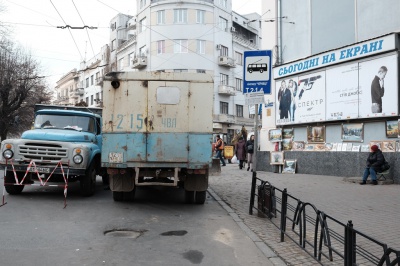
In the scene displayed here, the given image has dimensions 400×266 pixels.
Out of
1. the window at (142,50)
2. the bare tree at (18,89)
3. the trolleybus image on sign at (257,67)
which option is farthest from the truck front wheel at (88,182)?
the window at (142,50)

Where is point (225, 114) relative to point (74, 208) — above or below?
above

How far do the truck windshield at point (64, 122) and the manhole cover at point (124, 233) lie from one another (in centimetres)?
526

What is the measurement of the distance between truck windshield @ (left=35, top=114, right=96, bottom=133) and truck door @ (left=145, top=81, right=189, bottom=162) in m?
3.51

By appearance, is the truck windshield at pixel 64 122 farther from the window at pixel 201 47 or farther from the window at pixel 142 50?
the window at pixel 142 50

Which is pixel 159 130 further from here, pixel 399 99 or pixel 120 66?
pixel 120 66

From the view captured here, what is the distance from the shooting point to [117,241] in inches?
237

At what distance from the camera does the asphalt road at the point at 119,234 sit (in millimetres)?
5212

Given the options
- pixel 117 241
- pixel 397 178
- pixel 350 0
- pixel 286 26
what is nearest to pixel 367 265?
pixel 117 241

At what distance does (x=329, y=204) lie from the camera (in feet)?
30.1

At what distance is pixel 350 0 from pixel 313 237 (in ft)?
40.6

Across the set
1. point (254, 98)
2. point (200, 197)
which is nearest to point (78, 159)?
point (200, 197)

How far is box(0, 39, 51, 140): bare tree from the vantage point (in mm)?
38500

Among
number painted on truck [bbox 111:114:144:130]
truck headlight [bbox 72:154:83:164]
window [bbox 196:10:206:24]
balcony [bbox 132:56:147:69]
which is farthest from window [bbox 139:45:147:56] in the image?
number painted on truck [bbox 111:114:144:130]

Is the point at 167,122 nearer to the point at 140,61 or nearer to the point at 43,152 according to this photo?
the point at 43,152
